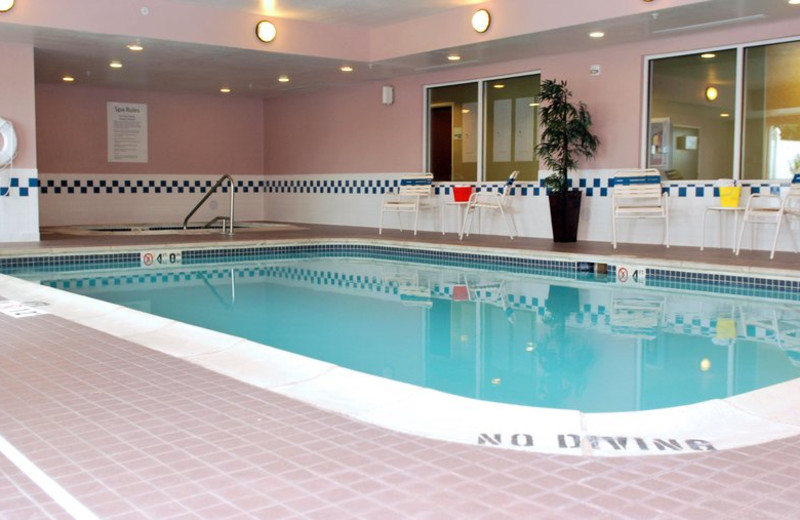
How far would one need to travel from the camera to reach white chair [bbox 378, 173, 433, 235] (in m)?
9.35

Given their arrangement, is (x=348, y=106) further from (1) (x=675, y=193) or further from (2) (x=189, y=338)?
(2) (x=189, y=338)

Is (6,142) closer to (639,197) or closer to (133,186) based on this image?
(133,186)

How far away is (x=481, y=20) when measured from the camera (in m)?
7.73

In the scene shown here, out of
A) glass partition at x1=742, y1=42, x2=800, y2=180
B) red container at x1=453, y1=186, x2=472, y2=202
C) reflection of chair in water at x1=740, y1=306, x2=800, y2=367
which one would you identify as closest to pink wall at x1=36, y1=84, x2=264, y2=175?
red container at x1=453, y1=186, x2=472, y2=202

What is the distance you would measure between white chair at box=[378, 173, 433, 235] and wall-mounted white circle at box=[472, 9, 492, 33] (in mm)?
2222

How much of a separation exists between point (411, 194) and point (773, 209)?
4.35 metres

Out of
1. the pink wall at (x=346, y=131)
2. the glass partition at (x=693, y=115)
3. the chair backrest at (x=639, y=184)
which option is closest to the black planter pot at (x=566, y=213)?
the chair backrest at (x=639, y=184)

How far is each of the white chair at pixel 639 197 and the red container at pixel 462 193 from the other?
1682 mm

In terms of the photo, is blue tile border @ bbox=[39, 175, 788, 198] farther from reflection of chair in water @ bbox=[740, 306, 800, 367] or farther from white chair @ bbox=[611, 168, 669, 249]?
reflection of chair in water @ bbox=[740, 306, 800, 367]

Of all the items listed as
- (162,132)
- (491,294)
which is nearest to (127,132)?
(162,132)

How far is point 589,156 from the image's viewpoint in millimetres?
8234

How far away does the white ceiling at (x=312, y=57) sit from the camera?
22.3 ft

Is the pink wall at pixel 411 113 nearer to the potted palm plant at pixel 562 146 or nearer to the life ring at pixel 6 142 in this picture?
the potted palm plant at pixel 562 146

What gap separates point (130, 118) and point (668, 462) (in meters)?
11.2
